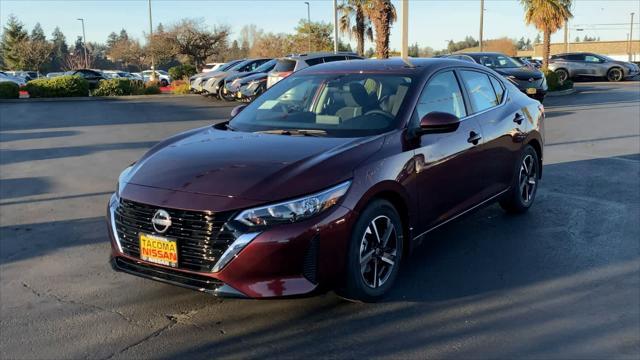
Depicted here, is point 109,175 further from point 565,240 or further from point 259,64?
point 259,64

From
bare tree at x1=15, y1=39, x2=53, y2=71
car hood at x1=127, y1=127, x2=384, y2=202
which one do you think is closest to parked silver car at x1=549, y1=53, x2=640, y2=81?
car hood at x1=127, y1=127, x2=384, y2=202

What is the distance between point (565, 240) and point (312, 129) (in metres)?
2.68

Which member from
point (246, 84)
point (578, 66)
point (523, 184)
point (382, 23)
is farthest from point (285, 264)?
point (578, 66)

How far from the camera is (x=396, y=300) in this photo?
13.6ft

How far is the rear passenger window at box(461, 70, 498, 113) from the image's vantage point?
5.44 metres

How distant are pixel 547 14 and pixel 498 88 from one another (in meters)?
25.8

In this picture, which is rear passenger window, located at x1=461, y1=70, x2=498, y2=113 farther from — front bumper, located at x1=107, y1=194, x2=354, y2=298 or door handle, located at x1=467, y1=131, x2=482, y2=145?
front bumper, located at x1=107, y1=194, x2=354, y2=298

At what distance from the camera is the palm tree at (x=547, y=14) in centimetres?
2892

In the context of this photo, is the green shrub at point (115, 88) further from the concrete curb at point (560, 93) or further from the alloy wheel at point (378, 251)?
the alloy wheel at point (378, 251)

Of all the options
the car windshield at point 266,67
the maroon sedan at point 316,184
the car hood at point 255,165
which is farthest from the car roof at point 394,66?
the car windshield at point 266,67

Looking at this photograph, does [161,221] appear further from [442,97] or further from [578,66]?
[578,66]

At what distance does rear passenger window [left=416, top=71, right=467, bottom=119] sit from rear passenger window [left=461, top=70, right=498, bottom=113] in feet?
0.68

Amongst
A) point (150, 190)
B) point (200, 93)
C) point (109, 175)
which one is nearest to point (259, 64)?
point (200, 93)

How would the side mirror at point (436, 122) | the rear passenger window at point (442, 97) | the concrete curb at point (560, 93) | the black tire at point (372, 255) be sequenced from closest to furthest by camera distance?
the black tire at point (372, 255), the side mirror at point (436, 122), the rear passenger window at point (442, 97), the concrete curb at point (560, 93)
